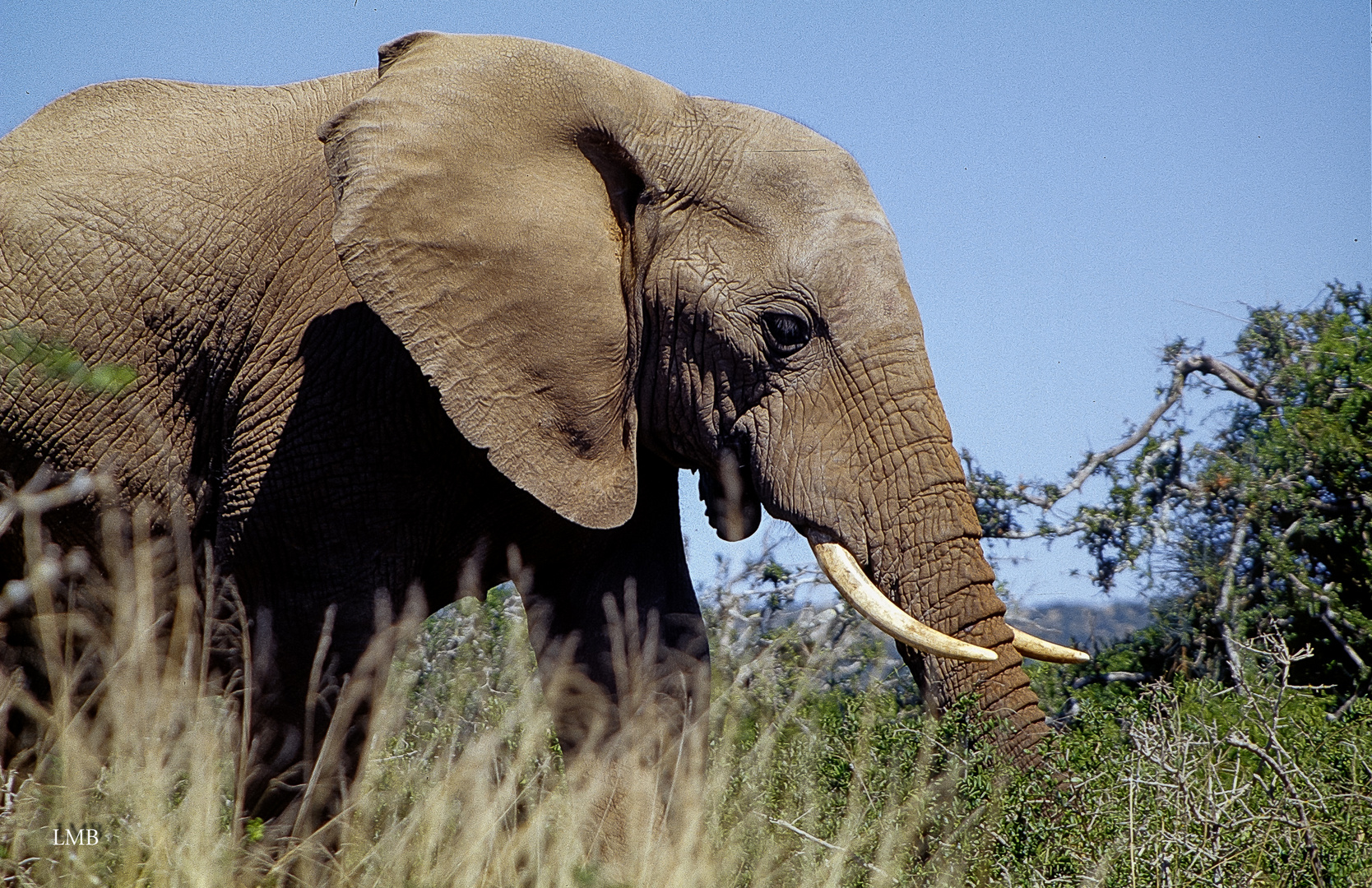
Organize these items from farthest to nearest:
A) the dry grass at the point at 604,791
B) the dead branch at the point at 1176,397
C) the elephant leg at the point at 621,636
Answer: the dead branch at the point at 1176,397, the elephant leg at the point at 621,636, the dry grass at the point at 604,791

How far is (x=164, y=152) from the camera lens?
476 centimetres

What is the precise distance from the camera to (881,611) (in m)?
4.09

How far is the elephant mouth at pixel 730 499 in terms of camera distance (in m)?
4.39

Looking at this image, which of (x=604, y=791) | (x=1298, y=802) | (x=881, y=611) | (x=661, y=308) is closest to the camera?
(x=1298, y=802)

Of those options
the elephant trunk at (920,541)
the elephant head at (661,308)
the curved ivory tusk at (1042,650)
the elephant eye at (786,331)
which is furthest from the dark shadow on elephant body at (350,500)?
the curved ivory tusk at (1042,650)

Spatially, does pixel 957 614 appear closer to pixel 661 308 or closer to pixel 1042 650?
pixel 1042 650

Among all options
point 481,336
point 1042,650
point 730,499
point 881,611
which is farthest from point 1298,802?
point 481,336

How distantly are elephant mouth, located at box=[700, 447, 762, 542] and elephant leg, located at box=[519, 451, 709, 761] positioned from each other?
358 mm

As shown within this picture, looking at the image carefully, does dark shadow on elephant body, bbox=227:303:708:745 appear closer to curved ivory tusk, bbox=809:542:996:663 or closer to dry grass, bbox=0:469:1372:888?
dry grass, bbox=0:469:1372:888

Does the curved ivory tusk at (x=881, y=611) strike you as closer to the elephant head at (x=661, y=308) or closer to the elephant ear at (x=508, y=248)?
the elephant head at (x=661, y=308)

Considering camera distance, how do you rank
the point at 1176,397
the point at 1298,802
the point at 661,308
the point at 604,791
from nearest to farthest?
the point at 1298,802, the point at 661,308, the point at 604,791, the point at 1176,397

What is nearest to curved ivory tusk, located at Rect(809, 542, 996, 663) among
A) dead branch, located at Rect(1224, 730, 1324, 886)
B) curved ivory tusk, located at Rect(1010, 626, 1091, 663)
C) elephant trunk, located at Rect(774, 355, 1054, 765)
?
elephant trunk, located at Rect(774, 355, 1054, 765)

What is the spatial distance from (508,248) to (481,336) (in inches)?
10.0

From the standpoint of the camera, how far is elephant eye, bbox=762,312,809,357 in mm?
4254
